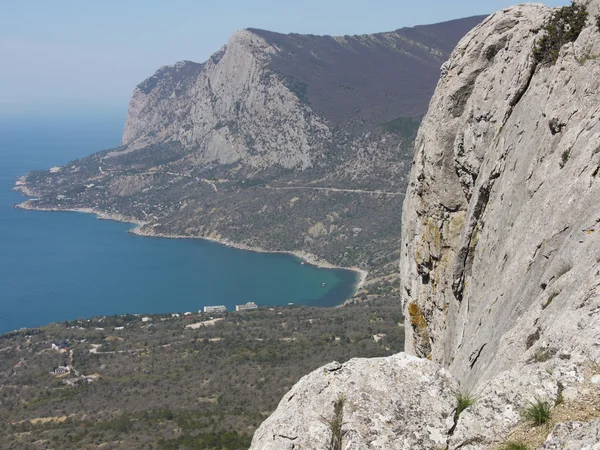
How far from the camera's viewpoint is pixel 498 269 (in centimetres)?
1069

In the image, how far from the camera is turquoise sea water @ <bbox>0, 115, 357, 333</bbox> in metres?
94.3

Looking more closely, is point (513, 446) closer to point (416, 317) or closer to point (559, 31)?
point (559, 31)

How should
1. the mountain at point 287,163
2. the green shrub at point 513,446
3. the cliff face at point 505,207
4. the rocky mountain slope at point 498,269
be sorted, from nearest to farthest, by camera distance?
the green shrub at point 513,446
the rocky mountain slope at point 498,269
the cliff face at point 505,207
the mountain at point 287,163

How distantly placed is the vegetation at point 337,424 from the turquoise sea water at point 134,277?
282ft

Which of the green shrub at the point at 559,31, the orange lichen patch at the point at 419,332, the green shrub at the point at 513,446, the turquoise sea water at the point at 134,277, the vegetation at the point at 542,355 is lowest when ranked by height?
the turquoise sea water at the point at 134,277

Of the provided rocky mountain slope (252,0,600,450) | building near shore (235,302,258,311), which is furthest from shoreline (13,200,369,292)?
rocky mountain slope (252,0,600,450)

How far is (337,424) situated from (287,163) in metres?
155

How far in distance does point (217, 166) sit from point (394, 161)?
61.8 m

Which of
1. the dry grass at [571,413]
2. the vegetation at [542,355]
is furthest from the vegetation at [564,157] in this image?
the dry grass at [571,413]

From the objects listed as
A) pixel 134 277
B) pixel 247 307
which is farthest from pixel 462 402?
pixel 134 277

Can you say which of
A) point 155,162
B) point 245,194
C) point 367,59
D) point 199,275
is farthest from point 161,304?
point 367,59

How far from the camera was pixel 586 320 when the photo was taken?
5.41m

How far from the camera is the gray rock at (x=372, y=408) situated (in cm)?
579

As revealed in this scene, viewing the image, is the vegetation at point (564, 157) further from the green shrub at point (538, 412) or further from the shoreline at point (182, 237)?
the shoreline at point (182, 237)
